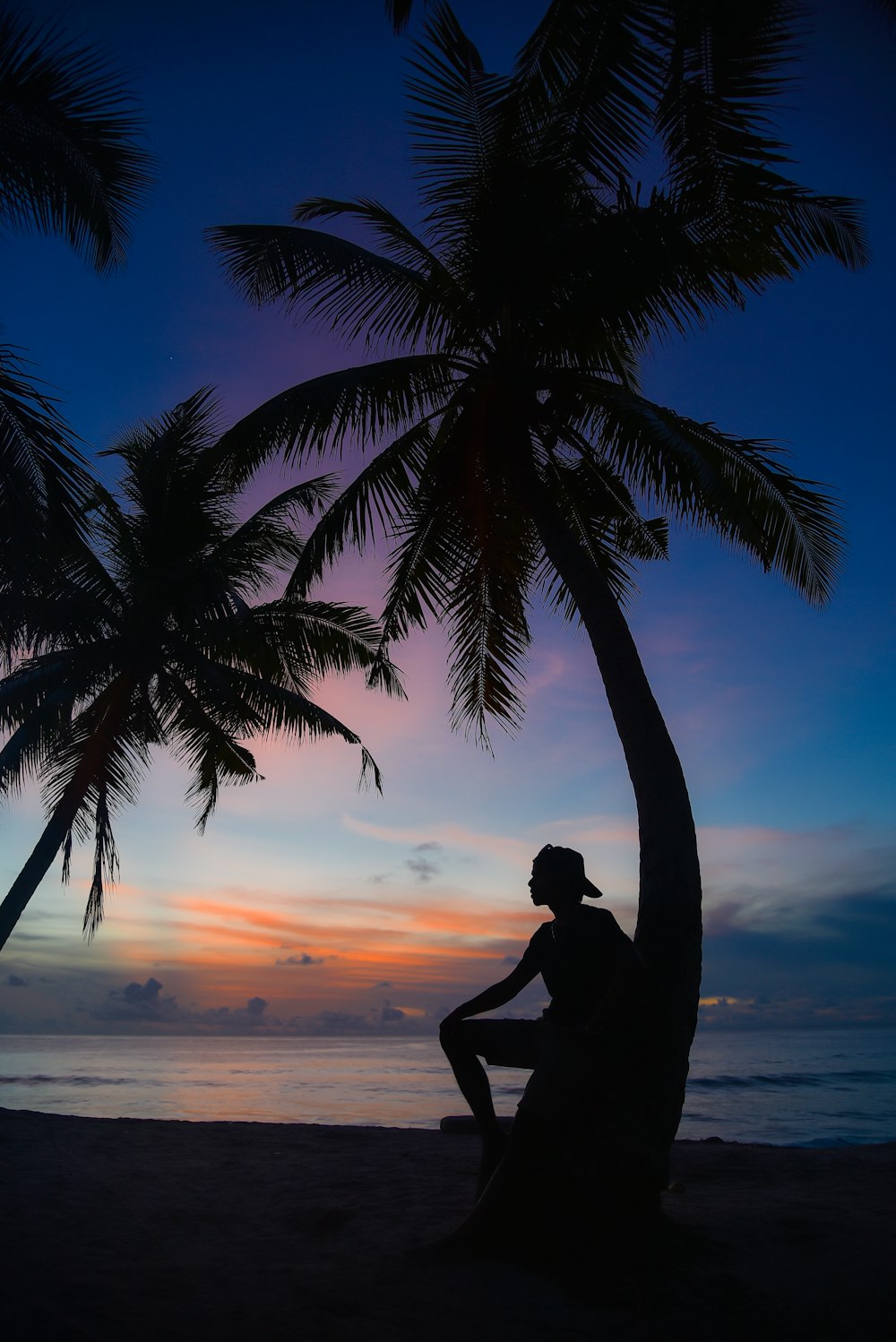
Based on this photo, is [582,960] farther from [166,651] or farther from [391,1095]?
[391,1095]

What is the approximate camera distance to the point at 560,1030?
424cm

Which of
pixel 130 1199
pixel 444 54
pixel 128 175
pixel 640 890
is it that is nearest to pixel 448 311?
pixel 444 54

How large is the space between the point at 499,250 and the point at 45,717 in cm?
849

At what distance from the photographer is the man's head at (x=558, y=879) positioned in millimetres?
4445

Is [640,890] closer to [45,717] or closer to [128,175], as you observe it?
[128,175]

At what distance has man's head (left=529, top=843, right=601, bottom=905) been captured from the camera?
4.45 meters

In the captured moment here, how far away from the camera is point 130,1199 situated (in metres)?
5.13

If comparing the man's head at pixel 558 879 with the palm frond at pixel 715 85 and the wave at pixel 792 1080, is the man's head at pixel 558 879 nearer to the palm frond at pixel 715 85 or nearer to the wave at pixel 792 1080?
the palm frond at pixel 715 85

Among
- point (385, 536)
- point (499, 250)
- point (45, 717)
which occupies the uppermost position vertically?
point (499, 250)

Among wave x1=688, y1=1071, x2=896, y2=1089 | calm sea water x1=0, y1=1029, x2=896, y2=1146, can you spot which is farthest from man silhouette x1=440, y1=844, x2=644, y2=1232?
wave x1=688, y1=1071, x2=896, y2=1089

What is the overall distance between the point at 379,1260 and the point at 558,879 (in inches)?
78.8

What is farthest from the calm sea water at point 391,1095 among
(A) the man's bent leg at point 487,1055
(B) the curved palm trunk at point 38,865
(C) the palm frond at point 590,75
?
(C) the palm frond at point 590,75

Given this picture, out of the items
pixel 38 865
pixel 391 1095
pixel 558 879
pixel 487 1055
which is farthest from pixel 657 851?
pixel 391 1095

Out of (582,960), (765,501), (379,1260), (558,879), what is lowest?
(379,1260)
